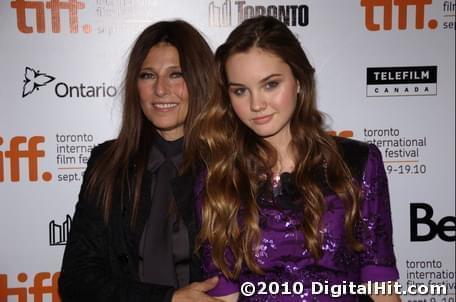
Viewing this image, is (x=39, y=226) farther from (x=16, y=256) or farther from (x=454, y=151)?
(x=454, y=151)

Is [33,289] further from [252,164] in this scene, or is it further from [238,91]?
[238,91]

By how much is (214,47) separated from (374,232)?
3.81ft

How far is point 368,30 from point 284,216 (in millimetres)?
1175

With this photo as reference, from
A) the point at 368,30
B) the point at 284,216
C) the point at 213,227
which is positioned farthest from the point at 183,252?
the point at 368,30

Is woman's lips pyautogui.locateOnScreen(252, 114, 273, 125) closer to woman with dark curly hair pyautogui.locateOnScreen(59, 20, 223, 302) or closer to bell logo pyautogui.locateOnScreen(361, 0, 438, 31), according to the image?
woman with dark curly hair pyautogui.locateOnScreen(59, 20, 223, 302)

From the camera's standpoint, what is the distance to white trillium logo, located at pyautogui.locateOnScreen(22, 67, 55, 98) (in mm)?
2312

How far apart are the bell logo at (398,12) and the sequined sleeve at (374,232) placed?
3.21 ft

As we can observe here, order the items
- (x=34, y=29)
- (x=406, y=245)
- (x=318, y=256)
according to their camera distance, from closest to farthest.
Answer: (x=318, y=256) < (x=34, y=29) < (x=406, y=245)

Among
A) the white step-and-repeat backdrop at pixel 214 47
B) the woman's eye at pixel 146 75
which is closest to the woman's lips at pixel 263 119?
the woman's eye at pixel 146 75

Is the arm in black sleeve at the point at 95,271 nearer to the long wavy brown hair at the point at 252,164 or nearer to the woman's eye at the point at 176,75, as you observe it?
the long wavy brown hair at the point at 252,164

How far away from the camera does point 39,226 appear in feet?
7.77

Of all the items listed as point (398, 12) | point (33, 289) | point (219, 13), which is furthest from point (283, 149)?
point (33, 289)

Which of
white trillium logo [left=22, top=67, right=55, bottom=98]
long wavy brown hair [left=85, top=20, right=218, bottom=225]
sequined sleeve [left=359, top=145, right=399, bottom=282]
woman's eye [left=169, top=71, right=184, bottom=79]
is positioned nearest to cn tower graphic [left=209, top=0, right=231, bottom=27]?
long wavy brown hair [left=85, top=20, right=218, bottom=225]

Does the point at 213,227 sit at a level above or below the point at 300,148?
below
